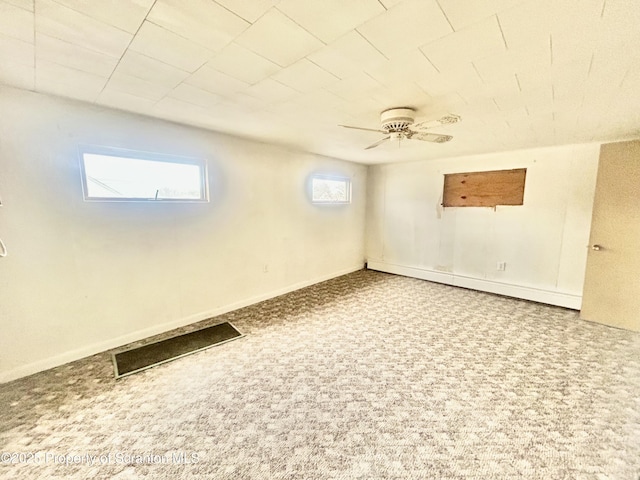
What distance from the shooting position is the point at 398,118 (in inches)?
A: 88.4

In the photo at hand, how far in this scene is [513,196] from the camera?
13.0ft

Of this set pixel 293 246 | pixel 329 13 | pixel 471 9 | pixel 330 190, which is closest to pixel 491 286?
pixel 330 190

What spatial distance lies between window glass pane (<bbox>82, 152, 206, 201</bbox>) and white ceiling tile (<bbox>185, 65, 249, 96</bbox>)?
4.18 ft

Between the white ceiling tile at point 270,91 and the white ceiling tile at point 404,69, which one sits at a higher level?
the white ceiling tile at point 270,91

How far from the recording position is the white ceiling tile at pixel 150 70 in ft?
5.14

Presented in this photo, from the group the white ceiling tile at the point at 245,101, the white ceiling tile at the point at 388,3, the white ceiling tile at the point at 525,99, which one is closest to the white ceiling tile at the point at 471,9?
the white ceiling tile at the point at 388,3

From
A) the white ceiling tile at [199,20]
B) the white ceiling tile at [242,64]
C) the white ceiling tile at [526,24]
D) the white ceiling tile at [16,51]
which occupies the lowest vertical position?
the white ceiling tile at [526,24]

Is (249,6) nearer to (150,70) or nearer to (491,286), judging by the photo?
(150,70)

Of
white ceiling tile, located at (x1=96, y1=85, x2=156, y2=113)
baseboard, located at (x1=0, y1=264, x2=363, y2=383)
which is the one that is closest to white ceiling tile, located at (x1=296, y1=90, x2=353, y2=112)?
white ceiling tile, located at (x1=96, y1=85, x2=156, y2=113)

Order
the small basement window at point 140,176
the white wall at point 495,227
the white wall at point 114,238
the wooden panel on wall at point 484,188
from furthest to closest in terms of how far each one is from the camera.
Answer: the wooden panel on wall at point 484,188, the white wall at point 495,227, the small basement window at point 140,176, the white wall at point 114,238

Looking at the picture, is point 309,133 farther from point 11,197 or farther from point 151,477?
point 151,477

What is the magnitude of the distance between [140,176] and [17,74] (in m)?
1.07

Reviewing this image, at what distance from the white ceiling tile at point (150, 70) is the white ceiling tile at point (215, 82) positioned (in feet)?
0.25

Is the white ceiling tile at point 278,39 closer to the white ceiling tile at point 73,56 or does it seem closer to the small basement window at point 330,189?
the white ceiling tile at point 73,56
